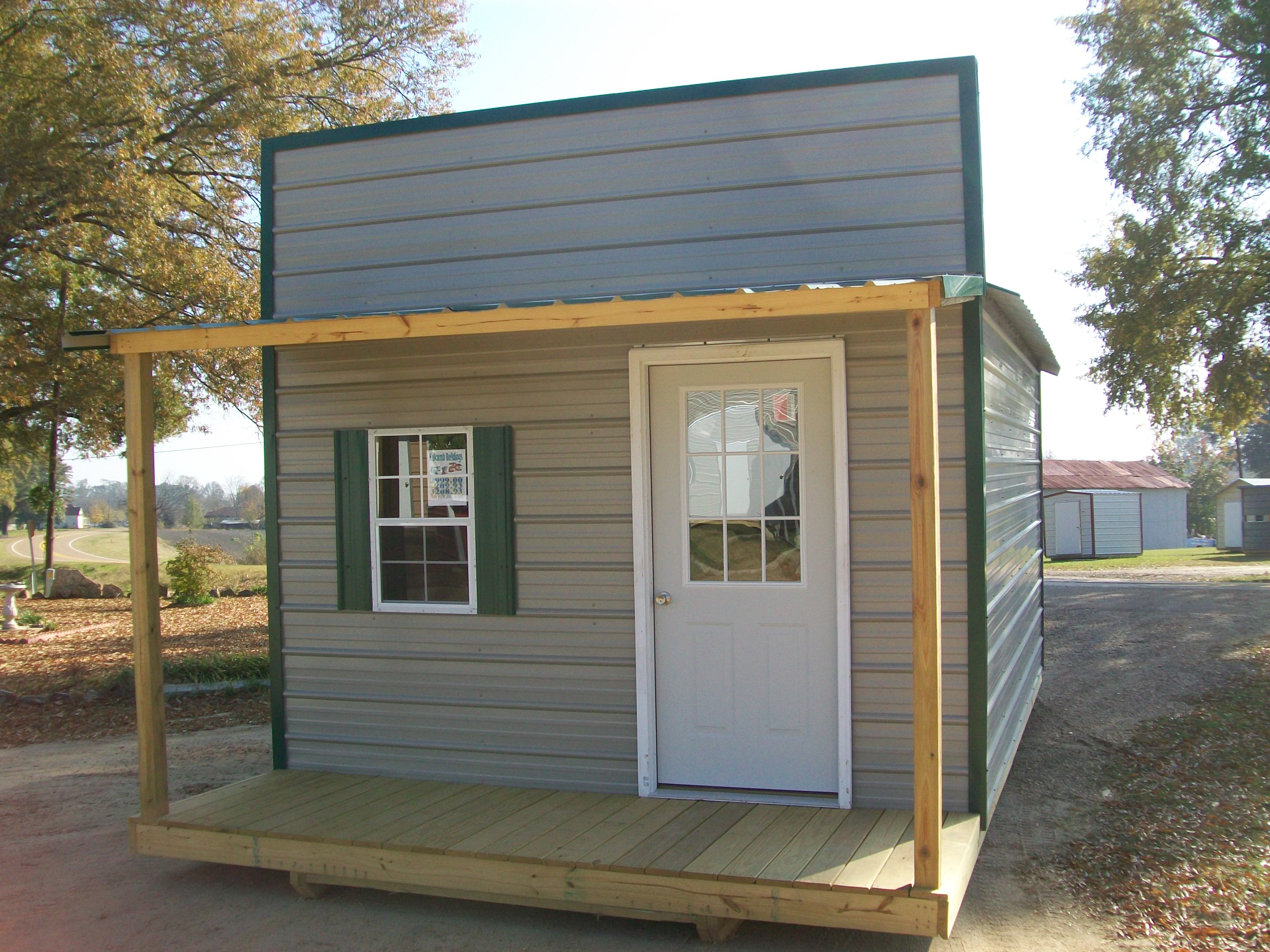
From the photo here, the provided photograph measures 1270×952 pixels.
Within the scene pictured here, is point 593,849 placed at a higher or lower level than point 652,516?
lower

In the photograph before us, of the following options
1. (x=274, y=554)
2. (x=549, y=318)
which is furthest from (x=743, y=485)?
(x=274, y=554)

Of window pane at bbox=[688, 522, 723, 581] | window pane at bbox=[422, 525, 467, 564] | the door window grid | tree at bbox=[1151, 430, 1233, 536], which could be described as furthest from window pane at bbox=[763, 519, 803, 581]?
tree at bbox=[1151, 430, 1233, 536]

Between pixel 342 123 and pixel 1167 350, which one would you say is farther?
pixel 1167 350

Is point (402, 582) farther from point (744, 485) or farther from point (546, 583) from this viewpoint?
point (744, 485)

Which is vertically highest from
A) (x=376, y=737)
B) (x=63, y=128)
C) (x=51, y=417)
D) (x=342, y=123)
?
(x=342, y=123)

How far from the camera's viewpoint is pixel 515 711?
493 cm

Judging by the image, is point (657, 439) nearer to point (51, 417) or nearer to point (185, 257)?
point (185, 257)

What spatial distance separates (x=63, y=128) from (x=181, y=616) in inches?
261

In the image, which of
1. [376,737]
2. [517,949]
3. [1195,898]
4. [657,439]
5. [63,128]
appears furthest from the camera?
[63,128]

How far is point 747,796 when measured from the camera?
4555 millimetres

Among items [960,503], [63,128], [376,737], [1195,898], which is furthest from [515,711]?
[63,128]

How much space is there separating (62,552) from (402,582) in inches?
1241

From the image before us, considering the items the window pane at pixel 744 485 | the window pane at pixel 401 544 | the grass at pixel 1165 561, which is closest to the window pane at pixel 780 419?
the window pane at pixel 744 485

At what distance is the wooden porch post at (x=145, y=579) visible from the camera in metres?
4.39
